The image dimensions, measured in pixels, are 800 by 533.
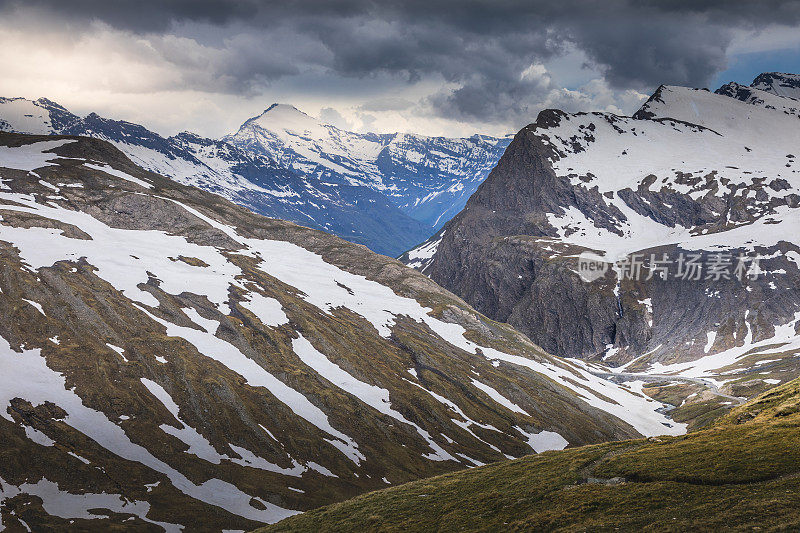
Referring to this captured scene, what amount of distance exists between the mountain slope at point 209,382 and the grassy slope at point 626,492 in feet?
107

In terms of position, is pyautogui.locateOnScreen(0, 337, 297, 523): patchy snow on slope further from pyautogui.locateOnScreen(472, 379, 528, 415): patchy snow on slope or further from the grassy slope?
pyautogui.locateOnScreen(472, 379, 528, 415): patchy snow on slope

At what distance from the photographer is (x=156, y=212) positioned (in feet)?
620

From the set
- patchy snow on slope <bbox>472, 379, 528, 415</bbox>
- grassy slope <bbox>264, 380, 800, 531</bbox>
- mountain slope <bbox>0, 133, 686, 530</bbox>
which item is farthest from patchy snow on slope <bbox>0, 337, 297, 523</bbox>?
patchy snow on slope <bbox>472, 379, 528, 415</bbox>

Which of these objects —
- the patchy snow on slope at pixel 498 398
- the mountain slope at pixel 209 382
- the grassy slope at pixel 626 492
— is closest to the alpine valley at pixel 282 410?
the grassy slope at pixel 626 492

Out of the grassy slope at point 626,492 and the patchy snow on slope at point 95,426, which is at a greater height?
the grassy slope at point 626,492

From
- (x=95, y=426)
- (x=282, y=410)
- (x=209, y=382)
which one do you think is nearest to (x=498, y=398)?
(x=282, y=410)

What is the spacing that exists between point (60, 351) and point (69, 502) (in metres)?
35.3

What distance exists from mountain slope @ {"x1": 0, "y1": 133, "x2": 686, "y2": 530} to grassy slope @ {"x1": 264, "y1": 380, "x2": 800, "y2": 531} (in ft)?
107

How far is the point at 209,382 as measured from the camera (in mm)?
108750

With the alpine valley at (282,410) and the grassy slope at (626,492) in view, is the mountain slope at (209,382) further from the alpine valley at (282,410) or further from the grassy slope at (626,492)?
the grassy slope at (626,492)

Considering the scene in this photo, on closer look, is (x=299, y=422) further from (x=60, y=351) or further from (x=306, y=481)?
→ (x=60, y=351)

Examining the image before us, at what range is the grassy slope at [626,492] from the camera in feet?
123

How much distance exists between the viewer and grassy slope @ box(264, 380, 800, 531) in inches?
1470

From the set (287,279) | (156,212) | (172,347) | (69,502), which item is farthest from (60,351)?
(156,212)
